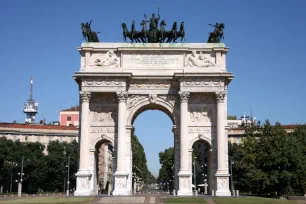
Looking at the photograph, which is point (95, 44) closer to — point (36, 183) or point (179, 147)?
point (179, 147)

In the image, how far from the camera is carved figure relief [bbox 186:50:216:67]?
46.8 meters

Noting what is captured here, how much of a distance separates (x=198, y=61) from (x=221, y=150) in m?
8.96

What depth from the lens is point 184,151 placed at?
4484 centimetres

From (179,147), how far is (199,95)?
5412 mm

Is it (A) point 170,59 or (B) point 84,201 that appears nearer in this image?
(B) point 84,201

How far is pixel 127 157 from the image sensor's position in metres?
46.2

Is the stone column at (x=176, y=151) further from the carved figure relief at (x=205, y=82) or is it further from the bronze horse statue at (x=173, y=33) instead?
the bronze horse statue at (x=173, y=33)

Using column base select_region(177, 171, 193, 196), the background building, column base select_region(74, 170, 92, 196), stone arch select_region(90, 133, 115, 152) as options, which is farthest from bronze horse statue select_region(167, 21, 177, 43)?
the background building

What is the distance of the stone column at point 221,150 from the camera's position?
43.9 m

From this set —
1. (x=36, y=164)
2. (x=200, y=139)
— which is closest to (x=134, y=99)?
(x=200, y=139)

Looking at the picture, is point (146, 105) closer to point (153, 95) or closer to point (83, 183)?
point (153, 95)

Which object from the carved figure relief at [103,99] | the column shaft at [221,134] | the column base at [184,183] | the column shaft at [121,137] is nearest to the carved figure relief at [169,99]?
the column shaft at [121,137]

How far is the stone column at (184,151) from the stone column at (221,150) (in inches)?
109

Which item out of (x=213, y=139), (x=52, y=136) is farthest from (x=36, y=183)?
(x=213, y=139)
